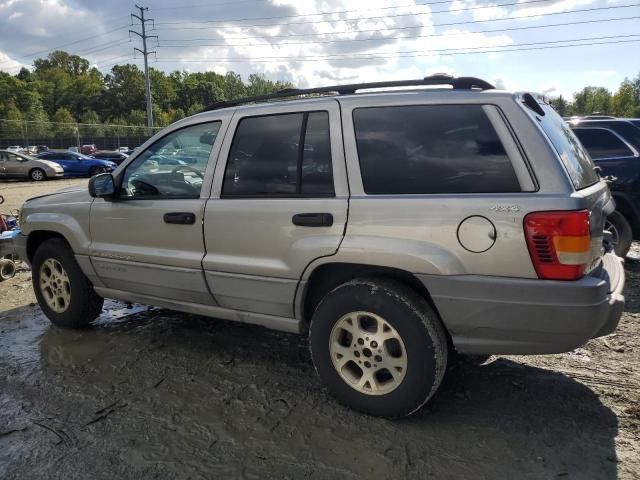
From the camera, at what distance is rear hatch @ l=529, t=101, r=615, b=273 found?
8.84ft

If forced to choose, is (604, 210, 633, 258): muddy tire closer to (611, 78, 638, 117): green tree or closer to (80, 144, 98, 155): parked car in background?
(80, 144, 98, 155): parked car in background

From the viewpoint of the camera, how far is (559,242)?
8.32 ft

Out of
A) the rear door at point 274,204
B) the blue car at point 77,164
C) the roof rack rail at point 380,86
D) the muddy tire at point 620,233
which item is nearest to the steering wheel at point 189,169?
the rear door at point 274,204

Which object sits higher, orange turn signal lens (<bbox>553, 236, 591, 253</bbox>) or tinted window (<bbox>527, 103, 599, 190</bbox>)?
tinted window (<bbox>527, 103, 599, 190</bbox>)

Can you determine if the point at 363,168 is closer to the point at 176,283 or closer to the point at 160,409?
the point at 176,283

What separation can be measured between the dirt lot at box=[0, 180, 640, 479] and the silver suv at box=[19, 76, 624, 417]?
13.8 inches

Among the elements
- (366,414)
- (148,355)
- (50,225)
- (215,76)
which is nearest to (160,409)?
(148,355)

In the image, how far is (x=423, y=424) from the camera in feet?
9.89

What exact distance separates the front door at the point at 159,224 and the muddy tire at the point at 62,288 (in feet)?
1.19

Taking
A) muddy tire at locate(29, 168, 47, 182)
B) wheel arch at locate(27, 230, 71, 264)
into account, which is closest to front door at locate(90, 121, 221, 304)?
wheel arch at locate(27, 230, 71, 264)

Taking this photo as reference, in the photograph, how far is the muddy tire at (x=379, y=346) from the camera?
2.85 m

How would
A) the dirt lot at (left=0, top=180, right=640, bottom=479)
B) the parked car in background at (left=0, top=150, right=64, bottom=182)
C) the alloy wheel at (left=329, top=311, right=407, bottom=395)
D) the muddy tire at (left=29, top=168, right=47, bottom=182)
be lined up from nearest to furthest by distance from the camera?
1. the dirt lot at (left=0, top=180, right=640, bottom=479)
2. the alloy wheel at (left=329, top=311, right=407, bottom=395)
3. the parked car in background at (left=0, top=150, right=64, bottom=182)
4. the muddy tire at (left=29, top=168, right=47, bottom=182)

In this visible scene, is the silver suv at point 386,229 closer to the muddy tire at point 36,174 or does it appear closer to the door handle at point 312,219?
the door handle at point 312,219

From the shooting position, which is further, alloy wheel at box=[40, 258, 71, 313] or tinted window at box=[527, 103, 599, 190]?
alloy wheel at box=[40, 258, 71, 313]
